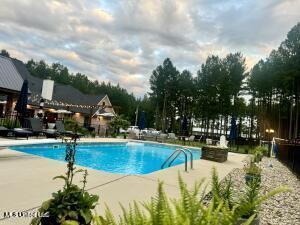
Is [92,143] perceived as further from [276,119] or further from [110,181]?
[276,119]

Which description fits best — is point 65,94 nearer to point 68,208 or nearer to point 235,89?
point 235,89

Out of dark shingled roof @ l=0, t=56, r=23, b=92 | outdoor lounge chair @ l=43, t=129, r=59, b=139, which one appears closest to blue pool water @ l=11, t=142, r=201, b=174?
outdoor lounge chair @ l=43, t=129, r=59, b=139

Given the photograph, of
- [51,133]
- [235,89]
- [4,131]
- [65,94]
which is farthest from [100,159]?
[235,89]

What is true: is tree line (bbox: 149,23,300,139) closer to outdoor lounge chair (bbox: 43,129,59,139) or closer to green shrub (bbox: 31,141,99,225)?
outdoor lounge chair (bbox: 43,129,59,139)

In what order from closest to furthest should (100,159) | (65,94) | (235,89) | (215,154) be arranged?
1. (215,154)
2. (100,159)
3. (65,94)
4. (235,89)

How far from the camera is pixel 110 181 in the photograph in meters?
6.17

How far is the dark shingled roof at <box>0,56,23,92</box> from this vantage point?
19.9 meters

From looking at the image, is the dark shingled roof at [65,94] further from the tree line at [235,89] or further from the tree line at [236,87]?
the tree line at [236,87]

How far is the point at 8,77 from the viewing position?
68.4 feet

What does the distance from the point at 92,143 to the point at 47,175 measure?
10.2m

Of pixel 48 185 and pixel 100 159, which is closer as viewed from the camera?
pixel 48 185

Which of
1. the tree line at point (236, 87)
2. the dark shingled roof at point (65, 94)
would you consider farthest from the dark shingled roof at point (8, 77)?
the tree line at point (236, 87)

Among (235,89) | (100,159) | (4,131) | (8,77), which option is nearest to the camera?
(4,131)

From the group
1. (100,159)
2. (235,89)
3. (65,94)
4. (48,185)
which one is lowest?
(100,159)
